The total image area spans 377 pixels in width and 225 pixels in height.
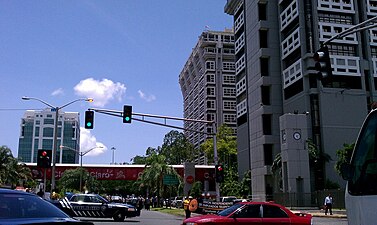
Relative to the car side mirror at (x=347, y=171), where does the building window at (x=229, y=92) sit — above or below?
above

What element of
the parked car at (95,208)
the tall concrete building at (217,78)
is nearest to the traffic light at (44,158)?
the parked car at (95,208)

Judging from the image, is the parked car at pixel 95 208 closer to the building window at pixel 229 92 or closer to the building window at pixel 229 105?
the building window at pixel 229 105

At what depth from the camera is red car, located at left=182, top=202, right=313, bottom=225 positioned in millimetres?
14398

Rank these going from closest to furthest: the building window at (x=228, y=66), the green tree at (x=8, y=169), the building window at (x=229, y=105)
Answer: the green tree at (x=8, y=169), the building window at (x=229, y=105), the building window at (x=228, y=66)

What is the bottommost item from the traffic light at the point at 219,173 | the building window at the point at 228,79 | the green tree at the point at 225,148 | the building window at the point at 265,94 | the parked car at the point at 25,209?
the parked car at the point at 25,209

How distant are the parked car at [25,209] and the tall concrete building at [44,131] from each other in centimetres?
8435

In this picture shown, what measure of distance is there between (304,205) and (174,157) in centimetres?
7568

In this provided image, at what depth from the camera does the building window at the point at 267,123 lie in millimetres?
64750

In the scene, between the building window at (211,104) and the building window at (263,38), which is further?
the building window at (211,104)

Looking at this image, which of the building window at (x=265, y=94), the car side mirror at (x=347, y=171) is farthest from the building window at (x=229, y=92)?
the car side mirror at (x=347, y=171)

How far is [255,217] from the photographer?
1453 centimetres

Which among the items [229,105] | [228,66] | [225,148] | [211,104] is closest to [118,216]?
[225,148]

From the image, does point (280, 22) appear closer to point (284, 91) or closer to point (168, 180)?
point (284, 91)

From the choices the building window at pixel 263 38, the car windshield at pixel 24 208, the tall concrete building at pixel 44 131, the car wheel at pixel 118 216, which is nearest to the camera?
the car windshield at pixel 24 208
